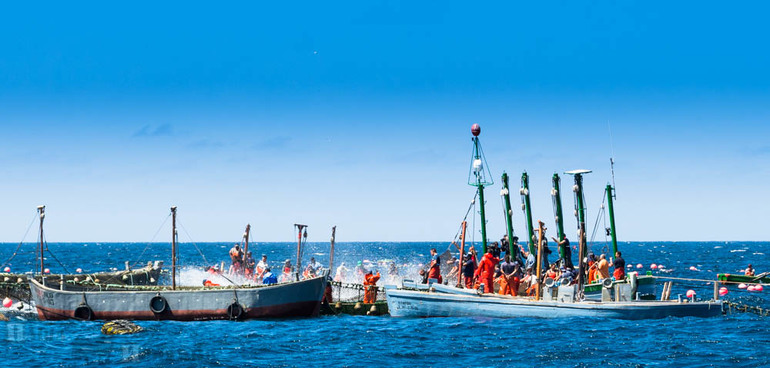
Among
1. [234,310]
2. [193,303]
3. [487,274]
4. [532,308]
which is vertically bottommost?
[532,308]

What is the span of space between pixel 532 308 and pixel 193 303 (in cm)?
1261

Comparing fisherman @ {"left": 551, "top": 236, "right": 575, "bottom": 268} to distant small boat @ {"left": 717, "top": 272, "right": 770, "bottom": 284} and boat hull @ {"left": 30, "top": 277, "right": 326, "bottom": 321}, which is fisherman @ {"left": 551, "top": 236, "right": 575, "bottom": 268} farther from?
distant small boat @ {"left": 717, "top": 272, "right": 770, "bottom": 284}

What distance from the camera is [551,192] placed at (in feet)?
110

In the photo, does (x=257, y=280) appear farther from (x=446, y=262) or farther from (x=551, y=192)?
(x=551, y=192)

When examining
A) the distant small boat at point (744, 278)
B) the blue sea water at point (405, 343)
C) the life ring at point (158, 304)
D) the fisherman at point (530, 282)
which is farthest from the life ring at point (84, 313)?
the distant small boat at point (744, 278)

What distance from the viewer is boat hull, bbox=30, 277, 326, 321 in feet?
94.3

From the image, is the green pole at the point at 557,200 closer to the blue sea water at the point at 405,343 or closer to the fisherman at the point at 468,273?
the fisherman at the point at 468,273

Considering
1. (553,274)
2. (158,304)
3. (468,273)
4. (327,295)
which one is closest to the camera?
(158,304)

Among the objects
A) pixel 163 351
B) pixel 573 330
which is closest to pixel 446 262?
pixel 573 330

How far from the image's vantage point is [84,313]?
29297 mm

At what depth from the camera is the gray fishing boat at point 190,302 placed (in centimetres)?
2875

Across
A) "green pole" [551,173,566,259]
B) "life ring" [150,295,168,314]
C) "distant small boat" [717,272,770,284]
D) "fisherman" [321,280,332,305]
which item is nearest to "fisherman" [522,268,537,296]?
"green pole" [551,173,566,259]

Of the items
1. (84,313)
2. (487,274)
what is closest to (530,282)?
(487,274)

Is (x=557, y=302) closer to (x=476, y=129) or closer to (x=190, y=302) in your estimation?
(x=476, y=129)
